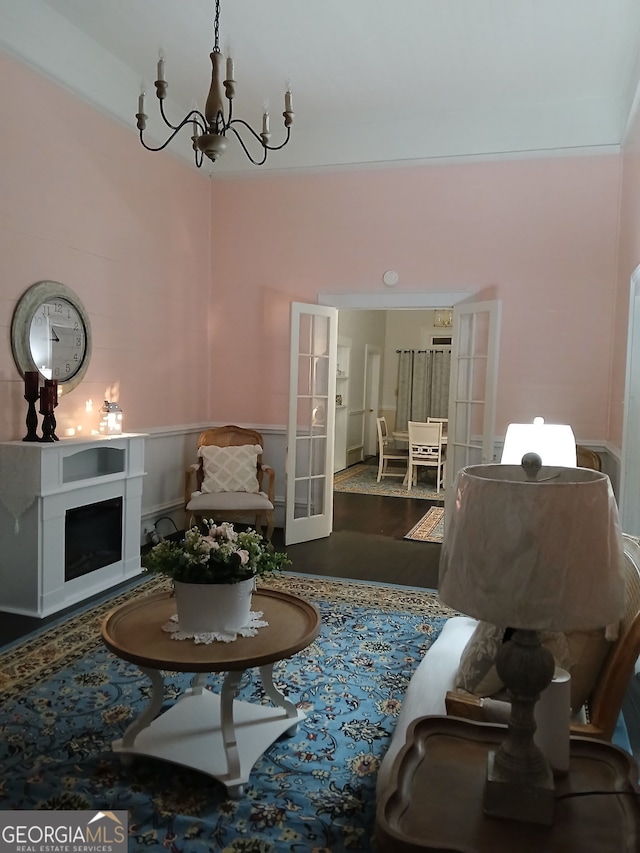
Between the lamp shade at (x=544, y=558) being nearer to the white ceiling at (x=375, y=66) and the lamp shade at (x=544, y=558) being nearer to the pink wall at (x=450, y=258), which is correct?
the white ceiling at (x=375, y=66)

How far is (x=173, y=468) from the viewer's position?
19.7ft

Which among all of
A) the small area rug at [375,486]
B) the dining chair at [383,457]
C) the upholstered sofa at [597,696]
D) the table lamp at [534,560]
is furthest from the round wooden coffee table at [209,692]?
the dining chair at [383,457]

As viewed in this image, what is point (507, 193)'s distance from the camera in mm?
5570

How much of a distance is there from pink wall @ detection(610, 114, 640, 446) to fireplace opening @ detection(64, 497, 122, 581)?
3681 mm

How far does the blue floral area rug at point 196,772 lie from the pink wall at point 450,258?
8.99 feet

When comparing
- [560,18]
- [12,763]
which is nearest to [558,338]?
[560,18]

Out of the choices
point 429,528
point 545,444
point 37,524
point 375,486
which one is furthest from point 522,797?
point 375,486

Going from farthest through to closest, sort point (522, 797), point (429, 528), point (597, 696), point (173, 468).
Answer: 1. point (429, 528)
2. point (173, 468)
3. point (597, 696)
4. point (522, 797)

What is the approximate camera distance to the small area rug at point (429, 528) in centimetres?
609

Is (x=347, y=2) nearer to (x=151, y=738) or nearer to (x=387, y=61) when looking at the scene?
(x=387, y=61)

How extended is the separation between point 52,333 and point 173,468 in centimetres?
196

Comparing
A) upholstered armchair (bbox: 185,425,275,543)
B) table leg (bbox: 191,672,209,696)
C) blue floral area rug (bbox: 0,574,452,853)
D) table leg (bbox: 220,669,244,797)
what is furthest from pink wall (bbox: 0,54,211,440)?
table leg (bbox: 220,669,244,797)

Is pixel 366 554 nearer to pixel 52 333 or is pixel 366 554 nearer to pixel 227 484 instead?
pixel 227 484

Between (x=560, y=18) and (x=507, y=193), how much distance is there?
156cm
